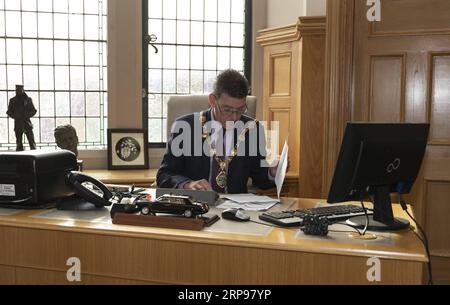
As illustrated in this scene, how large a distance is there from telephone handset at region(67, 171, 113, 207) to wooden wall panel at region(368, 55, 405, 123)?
2008mm

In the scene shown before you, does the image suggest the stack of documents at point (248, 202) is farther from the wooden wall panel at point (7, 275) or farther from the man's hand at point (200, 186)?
the wooden wall panel at point (7, 275)

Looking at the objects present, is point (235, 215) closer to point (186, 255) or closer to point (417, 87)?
point (186, 255)

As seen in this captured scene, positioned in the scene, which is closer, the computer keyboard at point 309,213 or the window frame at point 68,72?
the computer keyboard at point 309,213

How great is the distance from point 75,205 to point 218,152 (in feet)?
3.16

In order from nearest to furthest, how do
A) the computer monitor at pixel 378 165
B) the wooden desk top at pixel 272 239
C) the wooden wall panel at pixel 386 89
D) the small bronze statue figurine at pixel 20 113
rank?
the wooden desk top at pixel 272 239 → the computer monitor at pixel 378 165 → the wooden wall panel at pixel 386 89 → the small bronze statue figurine at pixel 20 113

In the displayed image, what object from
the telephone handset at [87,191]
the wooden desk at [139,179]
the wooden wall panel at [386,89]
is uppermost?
the wooden wall panel at [386,89]

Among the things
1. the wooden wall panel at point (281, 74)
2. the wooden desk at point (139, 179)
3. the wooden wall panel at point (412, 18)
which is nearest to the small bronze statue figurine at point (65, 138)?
the wooden desk at point (139, 179)

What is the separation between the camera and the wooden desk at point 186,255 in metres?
1.59

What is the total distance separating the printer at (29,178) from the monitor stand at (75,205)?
0.18 feet

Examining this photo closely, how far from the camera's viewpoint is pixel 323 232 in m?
1.75

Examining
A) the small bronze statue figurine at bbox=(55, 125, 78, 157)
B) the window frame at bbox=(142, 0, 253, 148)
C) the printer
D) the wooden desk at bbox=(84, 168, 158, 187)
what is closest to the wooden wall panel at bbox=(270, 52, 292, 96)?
the window frame at bbox=(142, 0, 253, 148)

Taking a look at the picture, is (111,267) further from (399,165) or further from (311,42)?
(311,42)

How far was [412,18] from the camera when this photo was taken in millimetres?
3330

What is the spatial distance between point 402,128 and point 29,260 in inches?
58.2
